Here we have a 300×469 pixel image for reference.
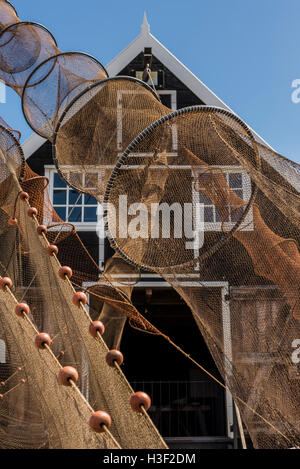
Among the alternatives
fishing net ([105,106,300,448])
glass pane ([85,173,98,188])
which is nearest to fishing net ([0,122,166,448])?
glass pane ([85,173,98,188])

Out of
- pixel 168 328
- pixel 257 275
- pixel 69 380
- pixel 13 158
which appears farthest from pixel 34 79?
pixel 168 328

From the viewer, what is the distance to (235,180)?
552 centimetres

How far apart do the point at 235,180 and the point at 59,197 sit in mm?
5524

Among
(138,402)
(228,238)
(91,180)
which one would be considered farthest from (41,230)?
(138,402)

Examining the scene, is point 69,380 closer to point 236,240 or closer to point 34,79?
point 236,240

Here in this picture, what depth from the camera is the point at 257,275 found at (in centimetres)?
541

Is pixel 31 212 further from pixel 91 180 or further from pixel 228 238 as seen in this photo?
pixel 228 238

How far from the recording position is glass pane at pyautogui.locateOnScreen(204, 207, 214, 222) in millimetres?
5664

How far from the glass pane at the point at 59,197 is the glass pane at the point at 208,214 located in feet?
17.0

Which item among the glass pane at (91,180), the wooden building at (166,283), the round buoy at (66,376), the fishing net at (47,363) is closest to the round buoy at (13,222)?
the fishing net at (47,363)

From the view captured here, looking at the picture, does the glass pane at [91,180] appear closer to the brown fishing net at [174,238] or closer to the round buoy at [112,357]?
the brown fishing net at [174,238]

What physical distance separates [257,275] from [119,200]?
157cm

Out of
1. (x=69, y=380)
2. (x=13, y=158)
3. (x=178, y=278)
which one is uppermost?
(x=13, y=158)
